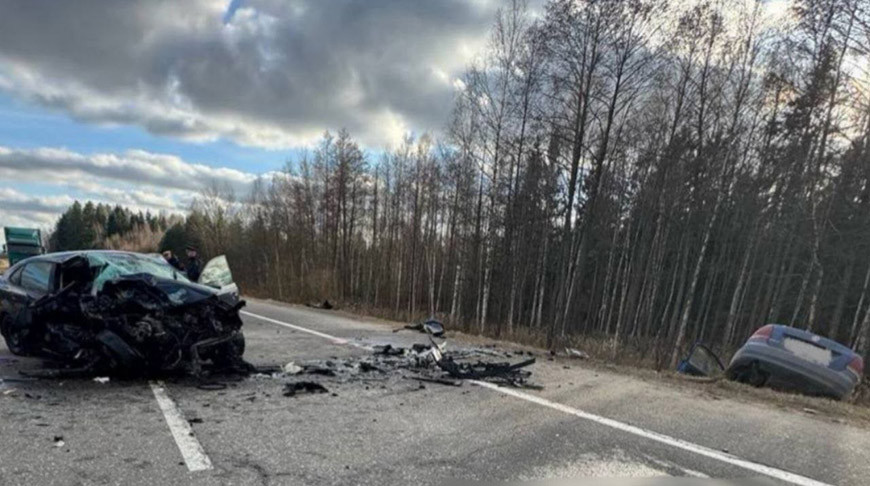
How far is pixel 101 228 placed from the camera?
103 meters

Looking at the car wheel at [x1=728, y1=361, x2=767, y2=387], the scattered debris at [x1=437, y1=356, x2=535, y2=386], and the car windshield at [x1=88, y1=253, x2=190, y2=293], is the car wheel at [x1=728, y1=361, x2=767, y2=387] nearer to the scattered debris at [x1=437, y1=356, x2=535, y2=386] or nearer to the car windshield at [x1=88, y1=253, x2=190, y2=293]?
the scattered debris at [x1=437, y1=356, x2=535, y2=386]

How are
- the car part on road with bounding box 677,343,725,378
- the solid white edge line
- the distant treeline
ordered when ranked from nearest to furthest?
1. the solid white edge line
2. the car part on road with bounding box 677,343,725,378
3. the distant treeline

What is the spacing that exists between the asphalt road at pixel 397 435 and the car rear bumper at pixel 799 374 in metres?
1.82

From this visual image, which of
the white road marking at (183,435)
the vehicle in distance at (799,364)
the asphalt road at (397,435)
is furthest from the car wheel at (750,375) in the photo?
the white road marking at (183,435)

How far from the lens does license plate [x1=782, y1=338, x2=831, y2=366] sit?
7.26m

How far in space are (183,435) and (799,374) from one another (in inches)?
296

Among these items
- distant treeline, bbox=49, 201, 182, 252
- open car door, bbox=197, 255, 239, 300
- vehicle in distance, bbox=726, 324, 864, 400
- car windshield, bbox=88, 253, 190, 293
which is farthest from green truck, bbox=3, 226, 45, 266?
distant treeline, bbox=49, 201, 182, 252

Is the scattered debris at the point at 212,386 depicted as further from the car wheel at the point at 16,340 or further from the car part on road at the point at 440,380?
the car wheel at the point at 16,340

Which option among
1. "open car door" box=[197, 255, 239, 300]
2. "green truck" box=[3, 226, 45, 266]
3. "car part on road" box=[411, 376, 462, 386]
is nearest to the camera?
"car part on road" box=[411, 376, 462, 386]

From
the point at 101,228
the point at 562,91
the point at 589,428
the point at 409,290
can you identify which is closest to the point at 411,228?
the point at 409,290

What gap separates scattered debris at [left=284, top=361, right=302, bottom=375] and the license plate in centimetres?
668

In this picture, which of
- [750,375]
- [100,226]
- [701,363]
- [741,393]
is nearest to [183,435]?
[741,393]

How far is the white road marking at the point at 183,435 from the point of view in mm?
3709

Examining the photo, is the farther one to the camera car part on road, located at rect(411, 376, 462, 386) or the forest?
the forest
